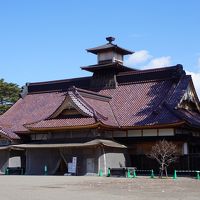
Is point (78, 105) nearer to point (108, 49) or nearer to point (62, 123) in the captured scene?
point (62, 123)

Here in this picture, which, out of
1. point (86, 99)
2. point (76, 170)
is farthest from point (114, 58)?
point (76, 170)

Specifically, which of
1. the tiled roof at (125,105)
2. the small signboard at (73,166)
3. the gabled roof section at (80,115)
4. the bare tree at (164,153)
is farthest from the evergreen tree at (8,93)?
the bare tree at (164,153)

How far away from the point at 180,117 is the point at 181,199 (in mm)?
20077

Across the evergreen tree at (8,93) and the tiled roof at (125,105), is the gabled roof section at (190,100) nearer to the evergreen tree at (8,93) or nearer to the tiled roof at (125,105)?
the tiled roof at (125,105)

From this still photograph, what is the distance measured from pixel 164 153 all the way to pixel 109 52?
15972 millimetres

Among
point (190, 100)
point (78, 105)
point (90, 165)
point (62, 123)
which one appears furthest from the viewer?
point (190, 100)

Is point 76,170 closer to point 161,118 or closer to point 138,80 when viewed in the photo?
point 161,118

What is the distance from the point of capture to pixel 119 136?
1527 inches

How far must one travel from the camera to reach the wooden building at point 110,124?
3575 cm

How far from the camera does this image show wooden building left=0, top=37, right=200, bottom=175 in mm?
35750

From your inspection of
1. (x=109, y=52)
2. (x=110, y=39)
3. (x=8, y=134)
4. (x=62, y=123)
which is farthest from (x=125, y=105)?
(x=8, y=134)

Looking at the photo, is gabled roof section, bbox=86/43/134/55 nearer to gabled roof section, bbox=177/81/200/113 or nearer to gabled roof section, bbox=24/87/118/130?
gabled roof section, bbox=24/87/118/130

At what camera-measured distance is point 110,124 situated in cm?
3709

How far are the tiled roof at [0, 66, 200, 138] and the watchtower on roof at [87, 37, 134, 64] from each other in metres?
2.10
